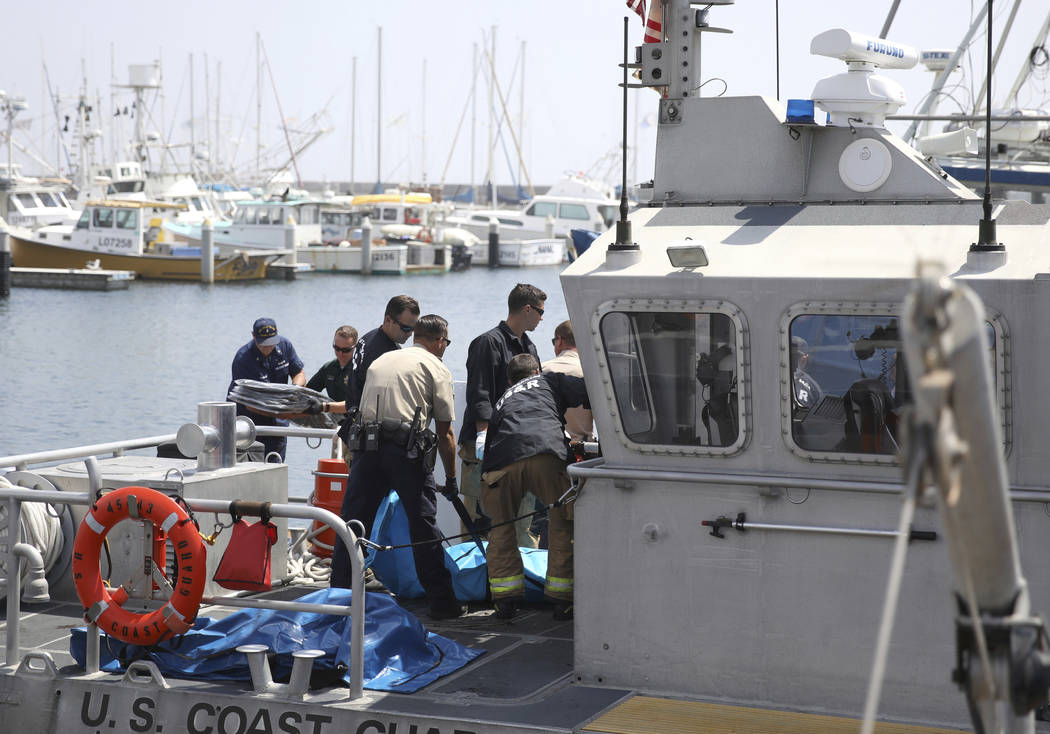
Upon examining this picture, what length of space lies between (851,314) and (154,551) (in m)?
3.13

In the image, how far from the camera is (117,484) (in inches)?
255

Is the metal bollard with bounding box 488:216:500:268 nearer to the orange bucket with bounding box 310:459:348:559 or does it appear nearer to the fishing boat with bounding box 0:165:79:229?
the fishing boat with bounding box 0:165:79:229

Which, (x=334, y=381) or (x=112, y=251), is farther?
(x=112, y=251)

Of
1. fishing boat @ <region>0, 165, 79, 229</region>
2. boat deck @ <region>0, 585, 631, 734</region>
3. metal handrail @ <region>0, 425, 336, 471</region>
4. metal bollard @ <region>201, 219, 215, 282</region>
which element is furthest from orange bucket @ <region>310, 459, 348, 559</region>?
fishing boat @ <region>0, 165, 79, 229</region>

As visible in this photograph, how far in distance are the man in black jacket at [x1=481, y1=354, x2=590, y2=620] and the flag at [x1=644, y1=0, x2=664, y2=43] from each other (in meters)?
1.68

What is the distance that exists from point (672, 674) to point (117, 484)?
3.03 meters

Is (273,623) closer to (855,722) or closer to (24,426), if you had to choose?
(855,722)

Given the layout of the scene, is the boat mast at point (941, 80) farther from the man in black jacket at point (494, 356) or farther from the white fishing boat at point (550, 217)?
the white fishing boat at point (550, 217)

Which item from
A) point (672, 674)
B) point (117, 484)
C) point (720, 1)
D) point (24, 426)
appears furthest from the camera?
point (24, 426)

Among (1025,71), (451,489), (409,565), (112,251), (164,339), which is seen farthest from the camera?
(112,251)

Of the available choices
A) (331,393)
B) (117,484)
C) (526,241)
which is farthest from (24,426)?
(526,241)

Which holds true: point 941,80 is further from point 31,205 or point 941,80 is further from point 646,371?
point 31,205

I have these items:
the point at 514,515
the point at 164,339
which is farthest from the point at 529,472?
the point at 164,339

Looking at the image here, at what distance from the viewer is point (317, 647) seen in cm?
561
